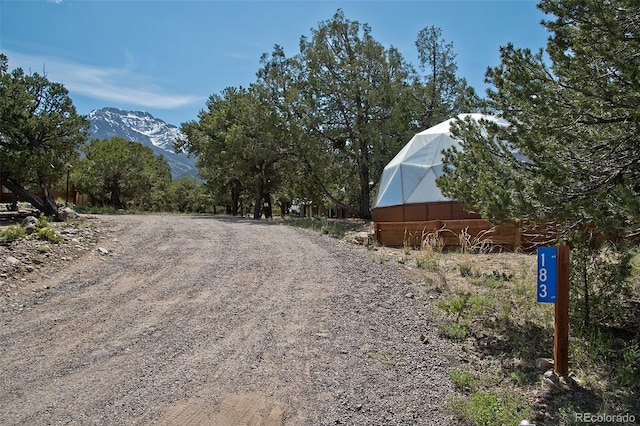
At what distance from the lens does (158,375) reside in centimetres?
395

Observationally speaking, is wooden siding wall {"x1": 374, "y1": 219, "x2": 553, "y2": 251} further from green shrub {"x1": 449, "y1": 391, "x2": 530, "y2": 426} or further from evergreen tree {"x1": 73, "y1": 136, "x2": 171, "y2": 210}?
evergreen tree {"x1": 73, "y1": 136, "x2": 171, "y2": 210}

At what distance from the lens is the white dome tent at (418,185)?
1419 cm

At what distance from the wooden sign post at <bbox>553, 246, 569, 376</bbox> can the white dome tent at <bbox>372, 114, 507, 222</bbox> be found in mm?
9609

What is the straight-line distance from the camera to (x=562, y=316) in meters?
3.89

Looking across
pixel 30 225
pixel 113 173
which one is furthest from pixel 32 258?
pixel 113 173

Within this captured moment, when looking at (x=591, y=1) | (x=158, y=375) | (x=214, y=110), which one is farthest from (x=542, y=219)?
(x=214, y=110)

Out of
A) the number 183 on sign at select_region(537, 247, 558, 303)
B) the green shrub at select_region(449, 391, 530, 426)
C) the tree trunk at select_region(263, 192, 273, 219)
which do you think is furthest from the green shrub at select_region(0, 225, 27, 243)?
the tree trunk at select_region(263, 192, 273, 219)

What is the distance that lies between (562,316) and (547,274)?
1.29 ft

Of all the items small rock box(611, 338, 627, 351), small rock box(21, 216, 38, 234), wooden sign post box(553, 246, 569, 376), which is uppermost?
small rock box(21, 216, 38, 234)

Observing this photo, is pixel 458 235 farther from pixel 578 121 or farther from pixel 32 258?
pixel 32 258

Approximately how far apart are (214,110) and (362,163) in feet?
48.9

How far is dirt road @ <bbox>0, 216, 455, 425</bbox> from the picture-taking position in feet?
11.2

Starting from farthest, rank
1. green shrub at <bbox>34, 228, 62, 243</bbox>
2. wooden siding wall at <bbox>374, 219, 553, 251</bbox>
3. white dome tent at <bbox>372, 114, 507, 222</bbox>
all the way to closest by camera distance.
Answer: white dome tent at <bbox>372, 114, 507, 222</bbox>
wooden siding wall at <bbox>374, 219, 553, 251</bbox>
green shrub at <bbox>34, 228, 62, 243</bbox>

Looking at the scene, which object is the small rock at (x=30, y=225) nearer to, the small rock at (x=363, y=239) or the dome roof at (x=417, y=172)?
the small rock at (x=363, y=239)
